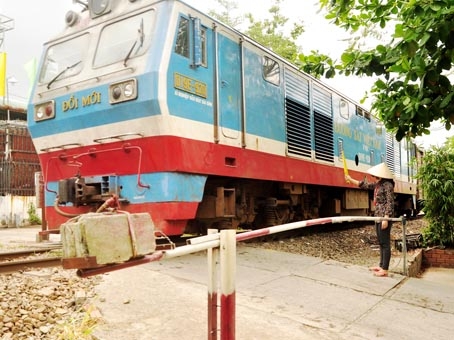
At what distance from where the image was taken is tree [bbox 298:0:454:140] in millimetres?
3614

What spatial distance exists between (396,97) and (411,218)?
12.0m

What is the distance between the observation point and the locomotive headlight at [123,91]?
4.74 m

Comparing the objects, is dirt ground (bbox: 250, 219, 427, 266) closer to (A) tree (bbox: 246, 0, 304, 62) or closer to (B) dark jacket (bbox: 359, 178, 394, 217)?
(B) dark jacket (bbox: 359, 178, 394, 217)

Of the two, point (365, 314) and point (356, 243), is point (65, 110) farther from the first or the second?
point (356, 243)

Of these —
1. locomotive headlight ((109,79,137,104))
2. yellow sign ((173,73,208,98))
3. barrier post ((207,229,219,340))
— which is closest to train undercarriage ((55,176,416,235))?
barrier post ((207,229,219,340))

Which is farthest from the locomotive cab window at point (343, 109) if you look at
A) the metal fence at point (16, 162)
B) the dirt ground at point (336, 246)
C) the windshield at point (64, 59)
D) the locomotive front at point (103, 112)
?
the metal fence at point (16, 162)

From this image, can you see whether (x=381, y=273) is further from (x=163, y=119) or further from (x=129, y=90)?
(x=129, y=90)

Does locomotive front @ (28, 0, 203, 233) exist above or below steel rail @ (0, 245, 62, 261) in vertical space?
above

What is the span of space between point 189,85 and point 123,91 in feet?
2.44

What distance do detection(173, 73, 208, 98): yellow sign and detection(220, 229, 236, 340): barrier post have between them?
3.00 metres

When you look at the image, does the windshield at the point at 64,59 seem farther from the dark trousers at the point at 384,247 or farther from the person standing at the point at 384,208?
the dark trousers at the point at 384,247

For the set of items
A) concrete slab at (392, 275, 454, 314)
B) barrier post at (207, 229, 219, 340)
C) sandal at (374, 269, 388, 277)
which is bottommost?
concrete slab at (392, 275, 454, 314)

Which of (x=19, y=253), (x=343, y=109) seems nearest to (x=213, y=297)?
(x=19, y=253)

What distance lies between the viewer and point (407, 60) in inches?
161
